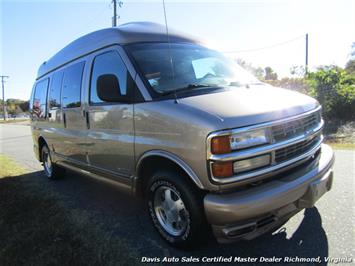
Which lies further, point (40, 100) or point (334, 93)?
point (334, 93)

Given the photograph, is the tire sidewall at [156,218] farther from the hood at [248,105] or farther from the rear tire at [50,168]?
the rear tire at [50,168]

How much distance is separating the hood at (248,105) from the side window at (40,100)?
4383 mm

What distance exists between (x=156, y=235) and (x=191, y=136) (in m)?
1.50

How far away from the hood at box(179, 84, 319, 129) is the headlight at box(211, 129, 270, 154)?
0.28 feet

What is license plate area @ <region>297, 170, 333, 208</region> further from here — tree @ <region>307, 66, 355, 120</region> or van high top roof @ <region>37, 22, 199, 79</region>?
tree @ <region>307, 66, 355, 120</region>

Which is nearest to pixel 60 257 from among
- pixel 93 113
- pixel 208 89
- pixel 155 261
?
pixel 155 261

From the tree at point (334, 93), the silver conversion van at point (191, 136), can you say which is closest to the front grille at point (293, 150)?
the silver conversion van at point (191, 136)

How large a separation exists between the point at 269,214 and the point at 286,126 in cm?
82

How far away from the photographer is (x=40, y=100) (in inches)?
259

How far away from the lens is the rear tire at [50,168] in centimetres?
618

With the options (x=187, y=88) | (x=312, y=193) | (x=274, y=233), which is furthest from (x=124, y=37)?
(x=274, y=233)

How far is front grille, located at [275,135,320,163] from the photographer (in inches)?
106

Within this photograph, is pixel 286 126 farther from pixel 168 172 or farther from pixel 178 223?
pixel 178 223

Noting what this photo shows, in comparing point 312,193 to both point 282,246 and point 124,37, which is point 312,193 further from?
point 124,37
